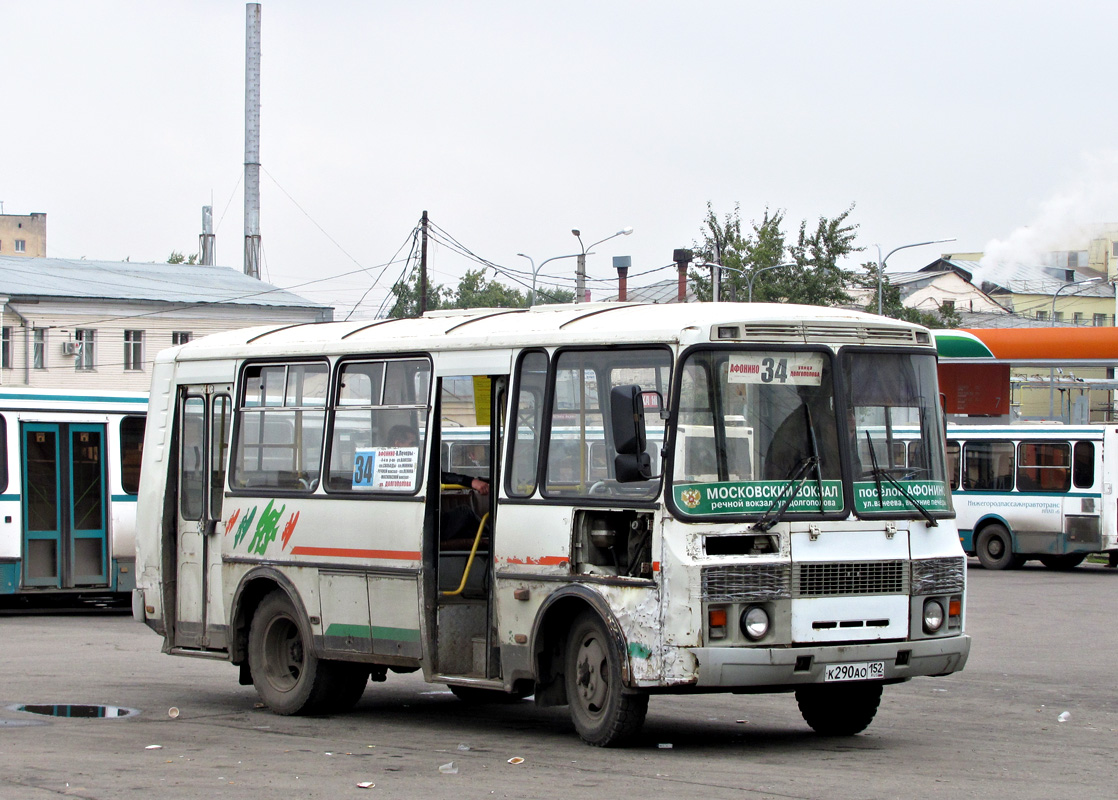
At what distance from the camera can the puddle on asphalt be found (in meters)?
11.4

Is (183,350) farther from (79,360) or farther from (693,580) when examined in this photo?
(79,360)

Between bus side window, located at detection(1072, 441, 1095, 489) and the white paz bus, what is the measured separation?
19.3 meters

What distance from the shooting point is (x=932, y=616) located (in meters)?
9.62

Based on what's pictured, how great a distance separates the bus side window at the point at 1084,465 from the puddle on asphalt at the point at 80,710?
67.2 ft

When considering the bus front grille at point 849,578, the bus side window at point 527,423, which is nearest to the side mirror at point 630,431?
the bus side window at point 527,423

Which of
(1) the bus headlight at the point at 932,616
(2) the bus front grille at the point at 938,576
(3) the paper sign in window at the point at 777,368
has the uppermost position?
(3) the paper sign in window at the point at 777,368

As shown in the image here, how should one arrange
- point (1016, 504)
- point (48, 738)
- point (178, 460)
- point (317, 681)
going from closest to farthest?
point (48, 738)
point (317, 681)
point (178, 460)
point (1016, 504)

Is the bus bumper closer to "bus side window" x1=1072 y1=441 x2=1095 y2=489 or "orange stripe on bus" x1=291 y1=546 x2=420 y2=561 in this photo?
"orange stripe on bus" x1=291 y1=546 x2=420 y2=561

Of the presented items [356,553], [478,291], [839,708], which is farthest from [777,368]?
[478,291]

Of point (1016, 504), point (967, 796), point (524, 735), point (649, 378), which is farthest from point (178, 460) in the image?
point (1016, 504)

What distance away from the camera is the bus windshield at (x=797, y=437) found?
357 inches

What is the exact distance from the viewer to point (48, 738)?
1022cm

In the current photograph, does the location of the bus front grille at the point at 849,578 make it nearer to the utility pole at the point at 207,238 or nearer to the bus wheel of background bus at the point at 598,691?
the bus wheel of background bus at the point at 598,691

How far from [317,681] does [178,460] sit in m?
2.42
